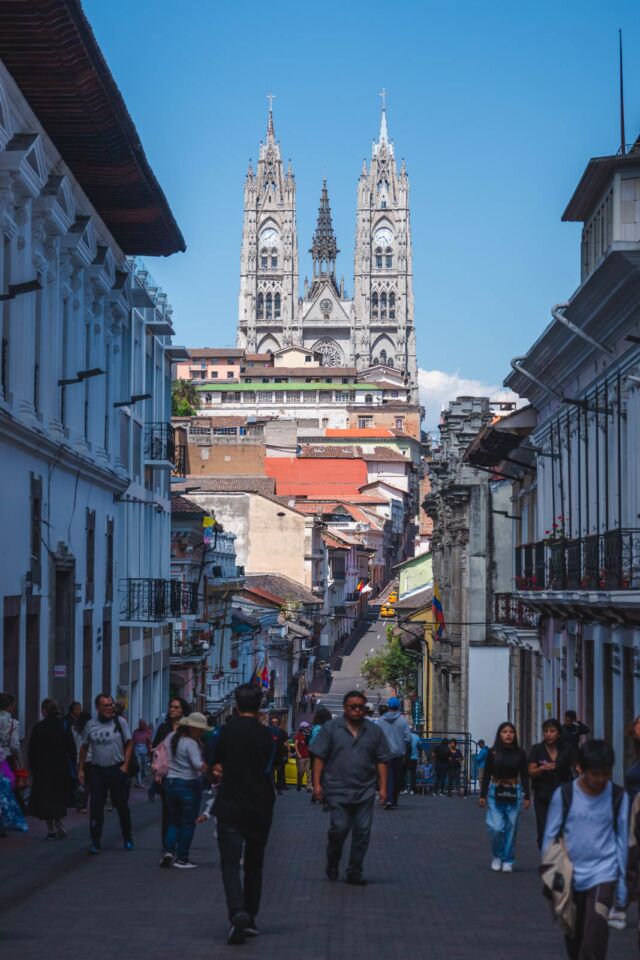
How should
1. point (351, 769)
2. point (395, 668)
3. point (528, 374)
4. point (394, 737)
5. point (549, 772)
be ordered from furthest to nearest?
point (395, 668), point (528, 374), point (394, 737), point (549, 772), point (351, 769)

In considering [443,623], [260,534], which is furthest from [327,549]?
[443,623]

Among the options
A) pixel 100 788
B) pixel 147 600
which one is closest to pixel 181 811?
pixel 100 788

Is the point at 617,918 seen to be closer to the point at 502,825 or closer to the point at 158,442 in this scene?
the point at 502,825

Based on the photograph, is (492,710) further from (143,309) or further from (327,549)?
(327,549)

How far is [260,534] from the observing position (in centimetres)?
8206

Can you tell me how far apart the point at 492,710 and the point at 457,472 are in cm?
643

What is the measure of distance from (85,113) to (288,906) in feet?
43.4

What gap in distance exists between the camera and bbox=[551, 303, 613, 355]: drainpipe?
22.8m

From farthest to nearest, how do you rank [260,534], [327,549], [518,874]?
[327,549] → [260,534] → [518,874]

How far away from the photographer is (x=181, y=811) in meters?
13.9

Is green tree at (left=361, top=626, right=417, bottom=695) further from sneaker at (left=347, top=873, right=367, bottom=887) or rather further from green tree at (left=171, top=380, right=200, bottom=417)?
sneaker at (left=347, top=873, right=367, bottom=887)

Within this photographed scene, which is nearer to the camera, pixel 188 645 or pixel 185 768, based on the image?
pixel 185 768

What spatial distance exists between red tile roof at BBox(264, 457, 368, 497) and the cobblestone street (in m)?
110

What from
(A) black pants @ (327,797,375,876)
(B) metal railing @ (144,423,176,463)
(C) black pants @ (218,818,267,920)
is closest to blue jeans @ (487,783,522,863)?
(A) black pants @ (327,797,375,876)
